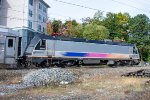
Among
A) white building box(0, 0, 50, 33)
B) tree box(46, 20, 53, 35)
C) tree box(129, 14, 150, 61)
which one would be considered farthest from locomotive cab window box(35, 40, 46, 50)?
tree box(46, 20, 53, 35)

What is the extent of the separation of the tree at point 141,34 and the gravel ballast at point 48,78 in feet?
167

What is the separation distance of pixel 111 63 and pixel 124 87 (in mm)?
22854

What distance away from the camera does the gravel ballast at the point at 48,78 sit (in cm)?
1729

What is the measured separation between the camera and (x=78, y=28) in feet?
258

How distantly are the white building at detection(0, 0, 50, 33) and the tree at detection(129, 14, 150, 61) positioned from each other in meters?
20.9

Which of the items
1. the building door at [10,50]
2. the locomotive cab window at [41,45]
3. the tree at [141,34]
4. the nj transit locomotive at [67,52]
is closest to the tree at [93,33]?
the tree at [141,34]

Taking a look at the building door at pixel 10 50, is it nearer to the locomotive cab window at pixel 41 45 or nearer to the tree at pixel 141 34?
the locomotive cab window at pixel 41 45

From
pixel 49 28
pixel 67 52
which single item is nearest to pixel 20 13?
pixel 49 28

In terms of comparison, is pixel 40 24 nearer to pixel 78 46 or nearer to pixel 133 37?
pixel 133 37

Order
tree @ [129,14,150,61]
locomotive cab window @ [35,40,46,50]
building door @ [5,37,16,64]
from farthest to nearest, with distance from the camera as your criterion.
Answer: tree @ [129,14,150,61] < locomotive cab window @ [35,40,46,50] < building door @ [5,37,16,64]

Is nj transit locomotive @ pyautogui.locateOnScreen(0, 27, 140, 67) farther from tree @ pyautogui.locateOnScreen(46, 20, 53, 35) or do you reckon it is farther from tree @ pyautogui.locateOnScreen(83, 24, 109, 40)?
tree @ pyautogui.locateOnScreen(46, 20, 53, 35)

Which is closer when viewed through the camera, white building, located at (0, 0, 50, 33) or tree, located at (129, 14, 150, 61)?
white building, located at (0, 0, 50, 33)

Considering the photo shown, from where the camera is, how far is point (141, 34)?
74.7 meters

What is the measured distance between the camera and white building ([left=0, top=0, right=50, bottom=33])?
227 feet
